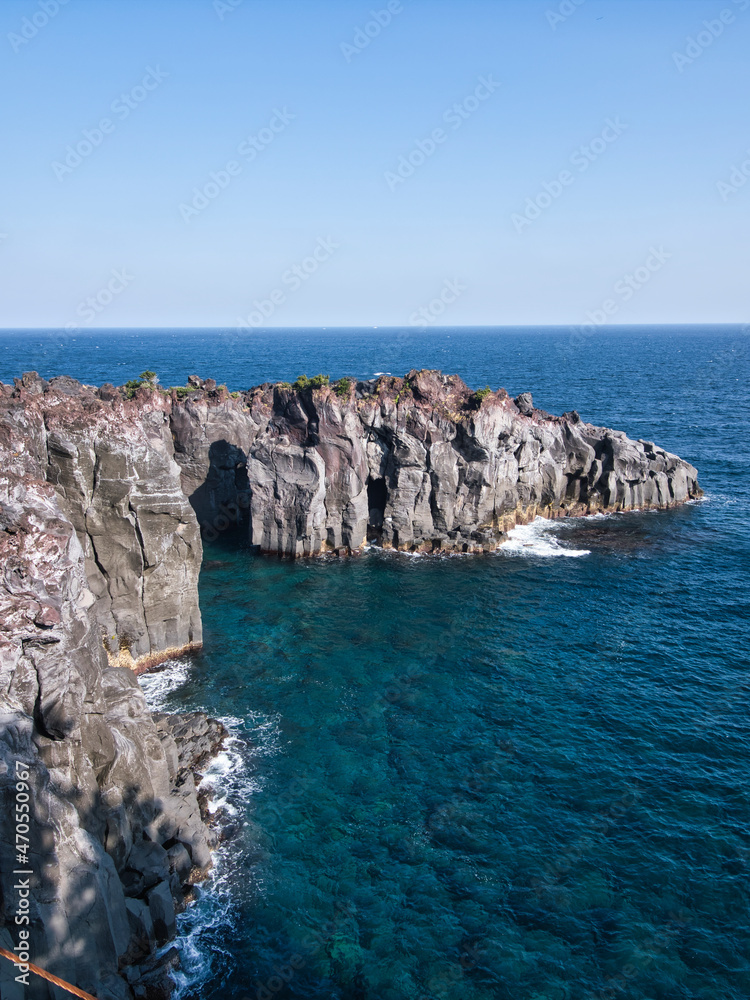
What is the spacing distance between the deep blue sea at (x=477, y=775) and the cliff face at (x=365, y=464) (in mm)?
4058

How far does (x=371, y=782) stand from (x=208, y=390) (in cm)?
4527

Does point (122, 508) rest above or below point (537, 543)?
above

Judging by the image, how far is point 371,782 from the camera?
32250 millimetres

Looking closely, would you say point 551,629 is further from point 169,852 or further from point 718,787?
point 169,852

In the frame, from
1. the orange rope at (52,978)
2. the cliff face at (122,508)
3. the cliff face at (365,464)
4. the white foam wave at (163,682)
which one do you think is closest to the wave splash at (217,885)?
the white foam wave at (163,682)

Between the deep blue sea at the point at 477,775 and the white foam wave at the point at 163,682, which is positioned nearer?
the deep blue sea at the point at 477,775

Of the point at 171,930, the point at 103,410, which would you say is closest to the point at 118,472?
the point at 103,410

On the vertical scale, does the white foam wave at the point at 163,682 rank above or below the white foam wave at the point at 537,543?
below

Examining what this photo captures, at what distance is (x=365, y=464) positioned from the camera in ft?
200

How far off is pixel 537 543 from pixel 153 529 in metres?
37.3

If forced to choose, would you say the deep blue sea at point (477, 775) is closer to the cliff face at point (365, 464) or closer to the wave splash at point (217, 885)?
the wave splash at point (217, 885)

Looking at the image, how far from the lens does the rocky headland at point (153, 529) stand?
829 inches

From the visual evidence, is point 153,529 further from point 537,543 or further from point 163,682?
point 537,543

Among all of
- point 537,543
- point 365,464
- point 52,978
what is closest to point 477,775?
point 52,978
